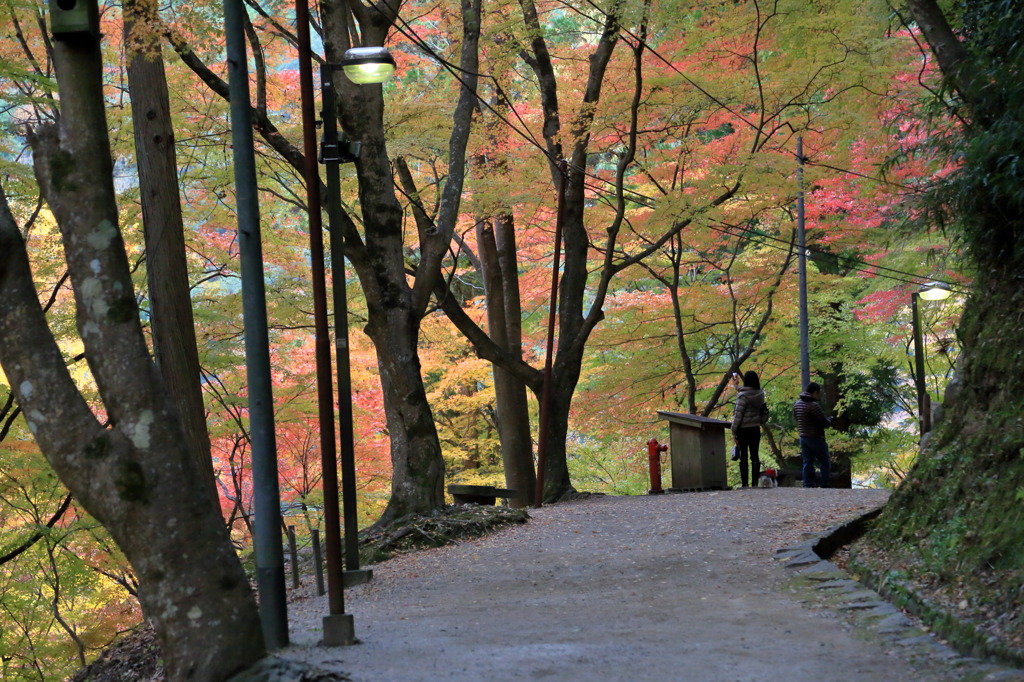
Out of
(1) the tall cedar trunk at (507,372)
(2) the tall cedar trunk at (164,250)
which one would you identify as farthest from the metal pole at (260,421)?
(1) the tall cedar trunk at (507,372)

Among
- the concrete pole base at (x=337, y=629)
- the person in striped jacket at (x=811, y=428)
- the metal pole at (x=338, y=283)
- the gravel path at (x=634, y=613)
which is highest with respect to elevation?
the metal pole at (x=338, y=283)

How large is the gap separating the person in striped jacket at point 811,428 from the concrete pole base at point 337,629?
10583mm

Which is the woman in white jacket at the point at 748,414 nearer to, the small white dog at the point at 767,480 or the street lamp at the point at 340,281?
the small white dog at the point at 767,480

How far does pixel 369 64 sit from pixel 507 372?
32.6ft

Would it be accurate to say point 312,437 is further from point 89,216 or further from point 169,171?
point 89,216

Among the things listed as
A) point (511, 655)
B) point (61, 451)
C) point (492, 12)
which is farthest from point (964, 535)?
point (492, 12)

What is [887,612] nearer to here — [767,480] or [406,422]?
[406,422]

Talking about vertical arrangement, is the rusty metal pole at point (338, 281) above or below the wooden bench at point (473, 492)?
above

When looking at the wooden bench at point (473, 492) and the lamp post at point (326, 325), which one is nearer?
the lamp post at point (326, 325)

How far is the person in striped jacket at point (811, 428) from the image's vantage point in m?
15.3

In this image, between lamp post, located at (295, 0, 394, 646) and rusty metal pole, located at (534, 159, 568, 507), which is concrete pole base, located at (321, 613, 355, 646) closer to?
lamp post, located at (295, 0, 394, 646)

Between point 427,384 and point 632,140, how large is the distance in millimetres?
11103

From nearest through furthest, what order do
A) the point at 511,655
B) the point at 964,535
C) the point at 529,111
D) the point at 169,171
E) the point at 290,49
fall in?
the point at 511,655 → the point at 964,535 → the point at 169,171 → the point at 290,49 → the point at 529,111

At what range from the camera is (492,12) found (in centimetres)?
1554
